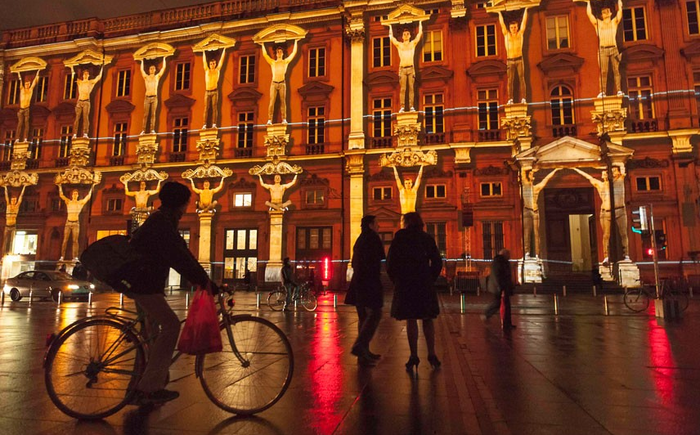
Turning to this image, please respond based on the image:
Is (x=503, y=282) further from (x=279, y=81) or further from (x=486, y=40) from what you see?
(x=279, y=81)

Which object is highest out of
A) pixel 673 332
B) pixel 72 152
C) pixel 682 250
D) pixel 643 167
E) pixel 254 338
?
pixel 72 152

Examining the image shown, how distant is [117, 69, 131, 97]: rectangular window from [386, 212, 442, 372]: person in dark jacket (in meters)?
33.5

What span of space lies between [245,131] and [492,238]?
685 inches

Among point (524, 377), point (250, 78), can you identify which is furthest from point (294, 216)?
point (524, 377)

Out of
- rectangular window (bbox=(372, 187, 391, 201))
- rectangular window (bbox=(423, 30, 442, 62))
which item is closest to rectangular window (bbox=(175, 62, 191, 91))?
rectangular window (bbox=(372, 187, 391, 201))

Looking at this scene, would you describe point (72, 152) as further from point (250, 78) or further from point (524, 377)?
point (524, 377)

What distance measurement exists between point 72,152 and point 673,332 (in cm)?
3568

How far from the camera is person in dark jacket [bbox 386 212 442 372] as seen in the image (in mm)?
5953

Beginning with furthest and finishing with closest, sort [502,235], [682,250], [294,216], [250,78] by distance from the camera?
[250,78] < [294,216] < [502,235] < [682,250]

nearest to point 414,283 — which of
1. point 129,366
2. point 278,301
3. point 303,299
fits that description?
point 129,366

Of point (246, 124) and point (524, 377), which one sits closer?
point (524, 377)

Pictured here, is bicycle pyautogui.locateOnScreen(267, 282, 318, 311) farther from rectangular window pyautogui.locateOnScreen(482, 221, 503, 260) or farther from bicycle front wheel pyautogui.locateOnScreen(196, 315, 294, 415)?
rectangular window pyautogui.locateOnScreen(482, 221, 503, 260)

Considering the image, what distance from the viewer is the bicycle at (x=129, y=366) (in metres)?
4.02

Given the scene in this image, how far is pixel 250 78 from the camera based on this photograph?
31.8m
